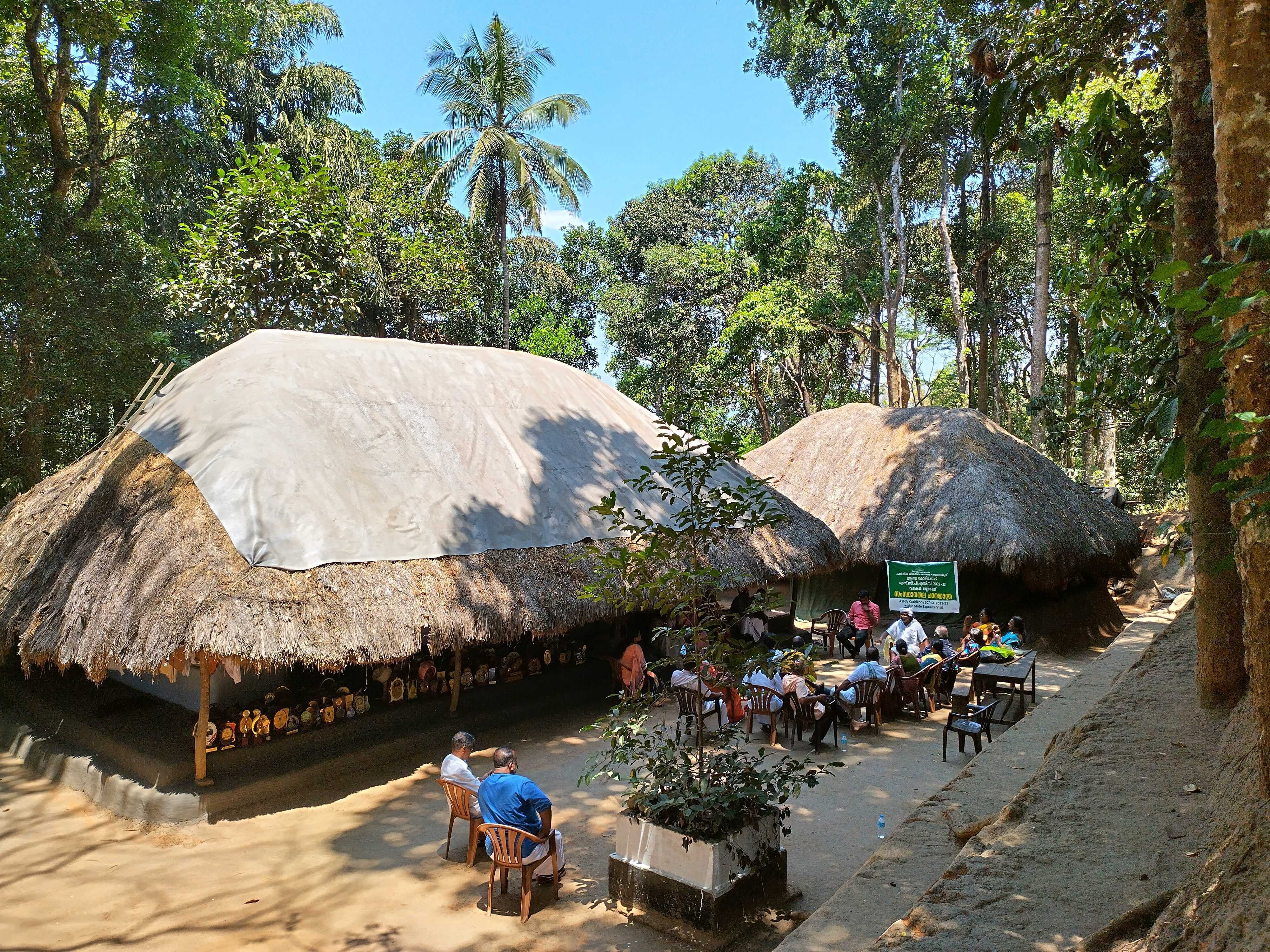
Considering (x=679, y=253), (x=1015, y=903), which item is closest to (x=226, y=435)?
(x=1015, y=903)

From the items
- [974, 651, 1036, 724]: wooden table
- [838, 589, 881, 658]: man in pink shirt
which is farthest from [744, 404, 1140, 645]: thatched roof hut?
[974, 651, 1036, 724]: wooden table

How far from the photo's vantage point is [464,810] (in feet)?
20.9

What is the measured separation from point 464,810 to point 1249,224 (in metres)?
6.09

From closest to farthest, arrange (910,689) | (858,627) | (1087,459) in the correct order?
(910,689) < (858,627) < (1087,459)

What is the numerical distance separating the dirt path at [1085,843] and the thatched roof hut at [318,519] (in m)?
5.33

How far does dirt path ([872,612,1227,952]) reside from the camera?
3.29m

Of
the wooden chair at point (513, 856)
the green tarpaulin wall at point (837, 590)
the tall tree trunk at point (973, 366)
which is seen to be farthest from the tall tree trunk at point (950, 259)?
the wooden chair at point (513, 856)

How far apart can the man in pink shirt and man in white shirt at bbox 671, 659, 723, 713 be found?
431cm

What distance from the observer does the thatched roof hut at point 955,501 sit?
530 inches

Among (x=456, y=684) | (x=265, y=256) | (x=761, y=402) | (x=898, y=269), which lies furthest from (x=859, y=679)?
(x=898, y=269)

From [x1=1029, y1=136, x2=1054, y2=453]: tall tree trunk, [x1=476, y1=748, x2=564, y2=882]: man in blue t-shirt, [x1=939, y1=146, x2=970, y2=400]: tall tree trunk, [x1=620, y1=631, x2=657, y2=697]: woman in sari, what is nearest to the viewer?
[x1=476, y1=748, x2=564, y2=882]: man in blue t-shirt

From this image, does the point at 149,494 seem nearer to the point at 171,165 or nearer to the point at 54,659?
the point at 54,659

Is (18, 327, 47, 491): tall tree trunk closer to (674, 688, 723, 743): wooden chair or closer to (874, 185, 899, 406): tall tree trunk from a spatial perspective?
(674, 688, 723, 743): wooden chair

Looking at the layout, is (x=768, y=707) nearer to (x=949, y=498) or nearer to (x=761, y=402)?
(x=949, y=498)
